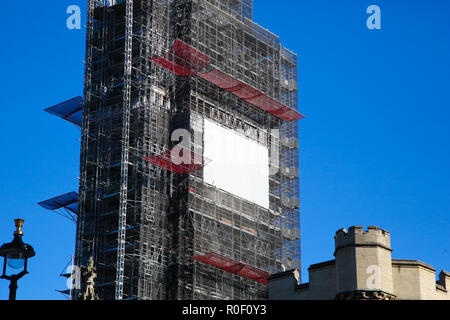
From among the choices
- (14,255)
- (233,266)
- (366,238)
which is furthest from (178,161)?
(14,255)

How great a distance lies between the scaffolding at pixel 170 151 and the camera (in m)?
92.6

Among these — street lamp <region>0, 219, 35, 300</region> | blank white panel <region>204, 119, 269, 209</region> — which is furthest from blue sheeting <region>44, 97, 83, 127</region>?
street lamp <region>0, 219, 35, 300</region>

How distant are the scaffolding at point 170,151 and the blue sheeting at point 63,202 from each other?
435mm

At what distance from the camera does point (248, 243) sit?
325 feet

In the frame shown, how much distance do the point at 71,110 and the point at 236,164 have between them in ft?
61.2

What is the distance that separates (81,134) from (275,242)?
23188 mm

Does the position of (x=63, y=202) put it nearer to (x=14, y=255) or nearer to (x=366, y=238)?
(x=366, y=238)

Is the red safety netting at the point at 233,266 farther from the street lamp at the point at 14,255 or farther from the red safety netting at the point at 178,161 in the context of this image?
the street lamp at the point at 14,255

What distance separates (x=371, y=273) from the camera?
5634 centimetres

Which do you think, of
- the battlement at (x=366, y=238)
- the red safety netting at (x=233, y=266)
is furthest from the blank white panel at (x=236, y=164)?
the battlement at (x=366, y=238)

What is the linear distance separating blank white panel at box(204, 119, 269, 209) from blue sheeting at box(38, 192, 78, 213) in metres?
14.2
